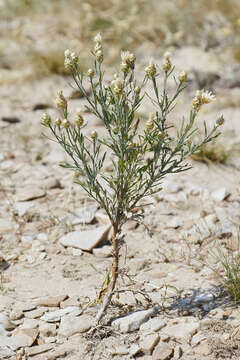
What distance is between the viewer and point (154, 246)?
11.5 ft

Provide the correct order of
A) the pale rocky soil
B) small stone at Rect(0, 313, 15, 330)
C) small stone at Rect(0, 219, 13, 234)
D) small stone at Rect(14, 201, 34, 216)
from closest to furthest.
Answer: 1. the pale rocky soil
2. small stone at Rect(0, 313, 15, 330)
3. small stone at Rect(0, 219, 13, 234)
4. small stone at Rect(14, 201, 34, 216)

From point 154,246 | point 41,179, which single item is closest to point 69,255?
point 154,246

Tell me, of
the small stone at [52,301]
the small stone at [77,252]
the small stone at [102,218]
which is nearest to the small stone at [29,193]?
the small stone at [102,218]

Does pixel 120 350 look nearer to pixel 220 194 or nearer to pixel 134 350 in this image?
pixel 134 350

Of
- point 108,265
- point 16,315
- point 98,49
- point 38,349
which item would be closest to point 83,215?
point 108,265

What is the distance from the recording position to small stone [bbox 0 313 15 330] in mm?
2779

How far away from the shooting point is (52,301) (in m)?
2.96

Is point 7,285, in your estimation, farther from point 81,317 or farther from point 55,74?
point 55,74

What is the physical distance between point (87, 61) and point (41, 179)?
256 cm

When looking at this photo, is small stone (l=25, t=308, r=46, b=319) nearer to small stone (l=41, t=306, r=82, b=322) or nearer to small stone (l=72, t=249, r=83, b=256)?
small stone (l=41, t=306, r=82, b=322)

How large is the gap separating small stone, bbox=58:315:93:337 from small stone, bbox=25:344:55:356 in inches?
3.9

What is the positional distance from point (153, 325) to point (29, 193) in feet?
5.72

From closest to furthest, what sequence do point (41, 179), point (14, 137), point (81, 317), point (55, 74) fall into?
point (81, 317), point (41, 179), point (14, 137), point (55, 74)

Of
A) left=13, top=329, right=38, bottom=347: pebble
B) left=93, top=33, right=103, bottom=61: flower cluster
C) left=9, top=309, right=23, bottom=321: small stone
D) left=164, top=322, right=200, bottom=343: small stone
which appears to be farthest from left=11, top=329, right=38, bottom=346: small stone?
left=93, top=33, right=103, bottom=61: flower cluster
